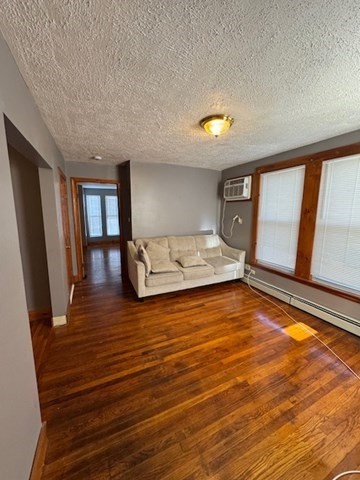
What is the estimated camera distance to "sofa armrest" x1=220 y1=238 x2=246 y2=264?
150 inches

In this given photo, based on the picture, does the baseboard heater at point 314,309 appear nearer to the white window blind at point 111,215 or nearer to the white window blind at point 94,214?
the white window blind at point 111,215

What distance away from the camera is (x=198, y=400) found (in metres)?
1.52

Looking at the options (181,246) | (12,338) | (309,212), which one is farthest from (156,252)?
(12,338)

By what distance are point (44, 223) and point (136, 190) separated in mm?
1815

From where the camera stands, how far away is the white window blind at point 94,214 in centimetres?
771

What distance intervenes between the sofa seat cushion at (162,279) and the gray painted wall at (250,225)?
153 centimetres

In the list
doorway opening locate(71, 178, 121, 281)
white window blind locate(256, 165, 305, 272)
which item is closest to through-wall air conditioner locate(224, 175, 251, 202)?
white window blind locate(256, 165, 305, 272)

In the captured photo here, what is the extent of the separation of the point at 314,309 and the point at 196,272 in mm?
1763

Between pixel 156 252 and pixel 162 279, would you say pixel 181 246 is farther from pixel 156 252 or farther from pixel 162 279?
pixel 162 279

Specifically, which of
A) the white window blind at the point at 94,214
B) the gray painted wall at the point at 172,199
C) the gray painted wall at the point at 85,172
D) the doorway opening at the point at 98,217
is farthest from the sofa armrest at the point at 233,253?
the white window blind at the point at 94,214

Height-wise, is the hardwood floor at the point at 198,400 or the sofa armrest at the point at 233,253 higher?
the sofa armrest at the point at 233,253

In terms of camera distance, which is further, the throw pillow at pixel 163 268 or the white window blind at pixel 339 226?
the throw pillow at pixel 163 268

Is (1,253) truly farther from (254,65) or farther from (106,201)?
(106,201)

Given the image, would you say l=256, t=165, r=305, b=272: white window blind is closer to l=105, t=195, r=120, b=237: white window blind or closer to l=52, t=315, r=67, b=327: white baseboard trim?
l=52, t=315, r=67, b=327: white baseboard trim
